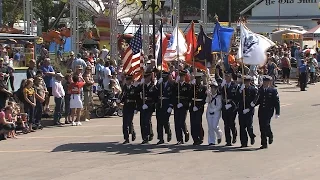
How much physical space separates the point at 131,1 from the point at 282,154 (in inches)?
729

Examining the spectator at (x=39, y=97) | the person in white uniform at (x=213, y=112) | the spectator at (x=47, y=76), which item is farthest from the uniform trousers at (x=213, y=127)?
the spectator at (x=47, y=76)

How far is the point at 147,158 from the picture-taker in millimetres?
15422

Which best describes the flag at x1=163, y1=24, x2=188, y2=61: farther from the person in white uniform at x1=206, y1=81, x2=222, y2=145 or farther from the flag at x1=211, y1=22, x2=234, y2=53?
the person in white uniform at x1=206, y1=81, x2=222, y2=145

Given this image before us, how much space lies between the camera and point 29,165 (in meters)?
Answer: 15.0

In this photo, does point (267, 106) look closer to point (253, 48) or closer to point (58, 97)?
point (253, 48)

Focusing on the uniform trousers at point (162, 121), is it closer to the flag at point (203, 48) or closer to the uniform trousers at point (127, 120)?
the uniform trousers at point (127, 120)

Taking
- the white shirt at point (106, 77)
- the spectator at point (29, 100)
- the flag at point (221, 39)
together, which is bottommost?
the spectator at point (29, 100)

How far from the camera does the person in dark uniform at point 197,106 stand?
1725 cm

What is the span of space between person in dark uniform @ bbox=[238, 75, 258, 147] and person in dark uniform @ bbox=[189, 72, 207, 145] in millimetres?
939

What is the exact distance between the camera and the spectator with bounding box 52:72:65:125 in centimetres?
2197

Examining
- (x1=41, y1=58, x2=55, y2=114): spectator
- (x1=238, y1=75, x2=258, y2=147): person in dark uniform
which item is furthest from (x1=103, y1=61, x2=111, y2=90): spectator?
(x1=238, y1=75, x2=258, y2=147): person in dark uniform

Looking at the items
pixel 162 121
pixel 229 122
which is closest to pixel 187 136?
pixel 162 121

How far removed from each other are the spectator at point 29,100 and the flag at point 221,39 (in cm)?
570

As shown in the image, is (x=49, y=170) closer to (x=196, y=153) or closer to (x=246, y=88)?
(x=196, y=153)
